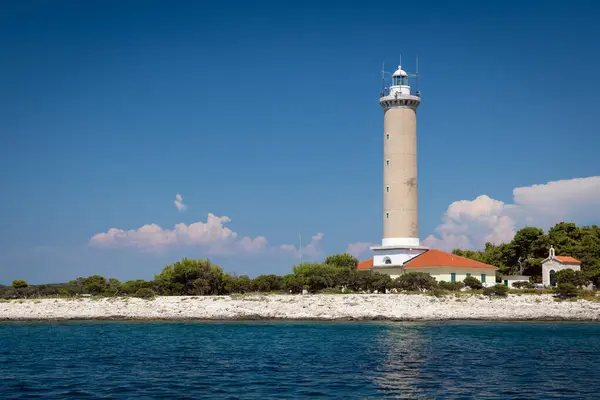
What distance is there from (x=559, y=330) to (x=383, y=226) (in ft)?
94.7

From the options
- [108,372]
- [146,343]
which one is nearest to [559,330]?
[146,343]

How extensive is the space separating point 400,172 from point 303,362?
143ft

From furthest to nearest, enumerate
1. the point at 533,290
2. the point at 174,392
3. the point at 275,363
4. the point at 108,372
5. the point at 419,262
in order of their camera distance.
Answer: the point at 419,262
the point at 533,290
the point at 275,363
the point at 108,372
the point at 174,392

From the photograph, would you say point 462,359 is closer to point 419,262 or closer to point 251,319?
point 251,319

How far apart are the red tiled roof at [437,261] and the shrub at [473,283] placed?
2593mm

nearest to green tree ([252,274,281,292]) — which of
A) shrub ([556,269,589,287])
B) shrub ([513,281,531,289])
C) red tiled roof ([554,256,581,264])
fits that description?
shrub ([513,281,531,289])

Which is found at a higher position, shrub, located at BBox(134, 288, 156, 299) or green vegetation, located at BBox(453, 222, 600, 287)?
green vegetation, located at BBox(453, 222, 600, 287)

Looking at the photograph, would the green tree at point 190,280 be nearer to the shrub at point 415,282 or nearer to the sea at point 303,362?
the shrub at point 415,282

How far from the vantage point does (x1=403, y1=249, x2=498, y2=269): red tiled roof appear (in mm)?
66125

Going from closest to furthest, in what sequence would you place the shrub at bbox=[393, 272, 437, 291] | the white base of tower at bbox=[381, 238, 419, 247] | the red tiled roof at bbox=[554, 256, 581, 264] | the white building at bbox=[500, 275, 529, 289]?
the shrub at bbox=[393, 272, 437, 291] → the red tiled roof at bbox=[554, 256, 581, 264] → the white base of tower at bbox=[381, 238, 419, 247] → the white building at bbox=[500, 275, 529, 289]

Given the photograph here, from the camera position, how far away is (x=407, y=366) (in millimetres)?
27031

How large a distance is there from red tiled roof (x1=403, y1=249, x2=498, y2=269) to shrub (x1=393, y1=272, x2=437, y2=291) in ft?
14.0

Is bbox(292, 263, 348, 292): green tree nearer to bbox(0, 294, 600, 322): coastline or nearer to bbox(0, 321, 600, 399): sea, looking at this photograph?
bbox(0, 294, 600, 322): coastline

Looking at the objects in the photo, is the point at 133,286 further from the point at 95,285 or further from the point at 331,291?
the point at 331,291
